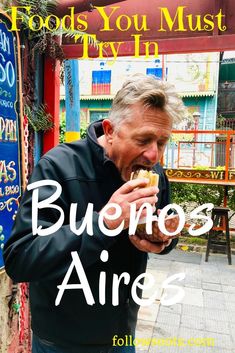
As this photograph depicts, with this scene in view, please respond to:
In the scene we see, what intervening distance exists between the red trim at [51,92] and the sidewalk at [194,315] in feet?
7.58

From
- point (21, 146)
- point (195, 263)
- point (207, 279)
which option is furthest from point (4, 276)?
point (195, 263)

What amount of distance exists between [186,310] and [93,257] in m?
3.70

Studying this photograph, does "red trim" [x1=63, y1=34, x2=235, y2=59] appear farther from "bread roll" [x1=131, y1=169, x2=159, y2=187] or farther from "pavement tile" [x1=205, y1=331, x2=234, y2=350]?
"pavement tile" [x1=205, y1=331, x2=234, y2=350]

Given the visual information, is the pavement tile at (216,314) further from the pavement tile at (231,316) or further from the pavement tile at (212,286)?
the pavement tile at (212,286)

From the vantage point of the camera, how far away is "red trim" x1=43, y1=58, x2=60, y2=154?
9.37 ft

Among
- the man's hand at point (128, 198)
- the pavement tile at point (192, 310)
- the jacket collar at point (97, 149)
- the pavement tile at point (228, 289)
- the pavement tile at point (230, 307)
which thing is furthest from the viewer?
the pavement tile at point (228, 289)

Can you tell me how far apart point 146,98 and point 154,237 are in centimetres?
55

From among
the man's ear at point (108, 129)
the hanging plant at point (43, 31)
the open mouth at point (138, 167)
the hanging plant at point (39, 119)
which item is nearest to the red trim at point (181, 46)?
the hanging plant at point (43, 31)

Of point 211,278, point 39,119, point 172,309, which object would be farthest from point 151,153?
point 211,278

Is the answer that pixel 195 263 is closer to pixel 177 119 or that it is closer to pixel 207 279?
pixel 207 279

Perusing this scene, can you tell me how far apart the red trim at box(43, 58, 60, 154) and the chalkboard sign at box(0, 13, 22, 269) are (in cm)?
72

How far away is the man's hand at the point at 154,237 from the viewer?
4.46 feet

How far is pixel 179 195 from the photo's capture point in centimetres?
787

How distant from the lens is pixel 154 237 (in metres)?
1.39
